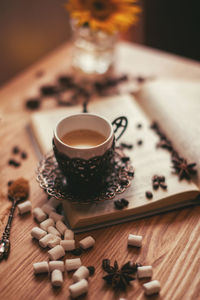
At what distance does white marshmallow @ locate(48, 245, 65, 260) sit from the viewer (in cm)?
95

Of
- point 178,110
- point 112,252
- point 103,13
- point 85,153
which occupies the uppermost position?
point 103,13

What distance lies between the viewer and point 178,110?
54.2 inches

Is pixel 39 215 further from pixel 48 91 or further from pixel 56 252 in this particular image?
pixel 48 91

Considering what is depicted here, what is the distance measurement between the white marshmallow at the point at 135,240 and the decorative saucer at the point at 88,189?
0.13 m

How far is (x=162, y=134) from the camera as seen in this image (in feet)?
4.38

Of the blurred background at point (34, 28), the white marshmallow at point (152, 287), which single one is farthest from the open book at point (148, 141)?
the blurred background at point (34, 28)

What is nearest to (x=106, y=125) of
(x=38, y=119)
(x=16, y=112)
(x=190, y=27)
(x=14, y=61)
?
(x=38, y=119)

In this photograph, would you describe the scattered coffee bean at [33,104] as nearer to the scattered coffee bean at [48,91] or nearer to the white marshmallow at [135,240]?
the scattered coffee bean at [48,91]

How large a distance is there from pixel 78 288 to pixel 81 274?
4cm

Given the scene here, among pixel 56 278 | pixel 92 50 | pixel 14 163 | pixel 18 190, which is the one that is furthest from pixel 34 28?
pixel 56 278

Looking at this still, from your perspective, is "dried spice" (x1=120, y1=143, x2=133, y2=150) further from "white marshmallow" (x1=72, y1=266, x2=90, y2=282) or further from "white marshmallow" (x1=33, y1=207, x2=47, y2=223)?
"white marshmallow" (x1=72, y1=266, x2=90, y2=282)

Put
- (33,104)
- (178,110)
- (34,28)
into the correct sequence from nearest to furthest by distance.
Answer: (178,110) < (33,104) < (34,28)

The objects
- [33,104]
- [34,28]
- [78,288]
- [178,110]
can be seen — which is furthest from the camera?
[34,28]

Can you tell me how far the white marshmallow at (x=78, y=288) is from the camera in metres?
0.87
